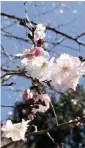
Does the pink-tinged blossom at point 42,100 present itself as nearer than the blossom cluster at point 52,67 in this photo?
No

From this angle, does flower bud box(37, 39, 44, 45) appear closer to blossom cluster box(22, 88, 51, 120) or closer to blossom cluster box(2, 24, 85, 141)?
blossom cluster box(2, 24, 85, 141)

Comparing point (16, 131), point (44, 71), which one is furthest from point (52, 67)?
point (16, 131)

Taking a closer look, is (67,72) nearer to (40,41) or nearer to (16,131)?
(40,41)

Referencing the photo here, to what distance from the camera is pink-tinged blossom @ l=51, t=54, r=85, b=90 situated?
4.52 feet

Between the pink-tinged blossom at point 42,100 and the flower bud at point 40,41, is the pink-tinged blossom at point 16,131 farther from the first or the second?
the flower bud at point 40,41

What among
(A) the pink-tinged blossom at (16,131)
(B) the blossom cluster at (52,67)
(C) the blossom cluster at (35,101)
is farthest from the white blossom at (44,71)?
(A) the pink-tinged blossom at (16,131)

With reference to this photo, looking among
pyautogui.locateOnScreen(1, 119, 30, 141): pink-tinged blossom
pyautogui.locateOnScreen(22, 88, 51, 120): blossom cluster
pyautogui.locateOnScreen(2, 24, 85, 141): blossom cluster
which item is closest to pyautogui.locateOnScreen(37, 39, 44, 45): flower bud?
pyautogui.locateOnScreen(2, 24, 85, 141): blossom cluster

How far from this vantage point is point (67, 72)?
1.43 m

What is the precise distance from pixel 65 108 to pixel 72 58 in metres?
10.1

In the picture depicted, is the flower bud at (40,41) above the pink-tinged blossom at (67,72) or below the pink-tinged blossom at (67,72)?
above

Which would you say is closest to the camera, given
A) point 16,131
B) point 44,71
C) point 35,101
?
point 44,71

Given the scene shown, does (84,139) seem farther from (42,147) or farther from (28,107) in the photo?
(28,107)

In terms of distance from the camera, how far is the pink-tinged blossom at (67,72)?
1.38 m

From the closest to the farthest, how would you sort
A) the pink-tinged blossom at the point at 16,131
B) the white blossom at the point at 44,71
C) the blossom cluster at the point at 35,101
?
1. the white blossom at the point at 44,71
2. the blossom cluster at the point at 35,101
3. the pink-tinged blossom at the point at 16,131
